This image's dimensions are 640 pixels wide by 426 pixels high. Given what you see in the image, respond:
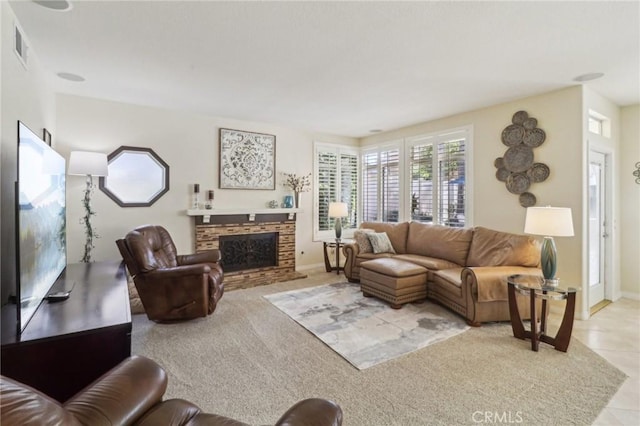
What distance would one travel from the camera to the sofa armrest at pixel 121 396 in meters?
1.10

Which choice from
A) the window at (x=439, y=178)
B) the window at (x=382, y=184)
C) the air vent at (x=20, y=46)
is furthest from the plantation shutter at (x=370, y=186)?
the air vent at (x=20, y=46)

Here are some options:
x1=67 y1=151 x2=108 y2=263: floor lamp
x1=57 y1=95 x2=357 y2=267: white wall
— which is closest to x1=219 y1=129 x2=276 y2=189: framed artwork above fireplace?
x1=57 y1=95 x2=357 y2=267: white wall

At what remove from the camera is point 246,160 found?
5.22m

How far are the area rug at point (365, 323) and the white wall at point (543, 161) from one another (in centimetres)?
156

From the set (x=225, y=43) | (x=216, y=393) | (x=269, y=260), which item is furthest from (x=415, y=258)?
(x=225, y=43)

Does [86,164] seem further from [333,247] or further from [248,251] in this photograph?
[333,247]

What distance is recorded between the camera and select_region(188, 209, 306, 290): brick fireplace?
4785 mm

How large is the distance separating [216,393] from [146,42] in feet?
9.24

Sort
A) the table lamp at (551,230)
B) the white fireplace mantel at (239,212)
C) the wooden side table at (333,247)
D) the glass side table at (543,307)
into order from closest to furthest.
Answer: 1. the glass side table at (543,307)
2. the table lamp at (551,230)
3. the white fireplace mantel at (239,212)
4. the wooden side table at (333,247)

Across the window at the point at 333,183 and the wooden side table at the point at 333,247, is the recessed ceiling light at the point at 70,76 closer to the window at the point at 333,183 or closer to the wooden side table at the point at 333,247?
the window at the point at 333,183

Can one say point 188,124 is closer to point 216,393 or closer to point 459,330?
point 216,393

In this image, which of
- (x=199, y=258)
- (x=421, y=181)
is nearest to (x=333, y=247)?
(x=421, y=181)

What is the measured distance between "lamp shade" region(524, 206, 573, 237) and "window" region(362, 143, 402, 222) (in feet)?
9.31

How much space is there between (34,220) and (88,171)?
2.20m
